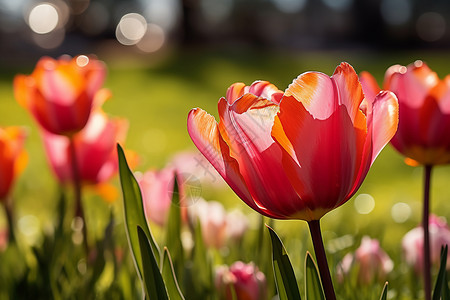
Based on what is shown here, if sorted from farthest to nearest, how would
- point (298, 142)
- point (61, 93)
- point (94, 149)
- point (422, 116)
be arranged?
1. point (94, 149)
2. point (61, 93)
3. point (422, 116)
4. point (298, 142)

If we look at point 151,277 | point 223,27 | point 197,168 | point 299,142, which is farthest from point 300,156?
point 223,27

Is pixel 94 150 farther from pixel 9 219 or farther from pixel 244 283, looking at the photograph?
pixel 244 283

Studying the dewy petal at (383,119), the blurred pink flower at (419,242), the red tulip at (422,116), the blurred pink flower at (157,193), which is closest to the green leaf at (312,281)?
the dewy petal at (383,119)

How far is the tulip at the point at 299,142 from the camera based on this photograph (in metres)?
0.50

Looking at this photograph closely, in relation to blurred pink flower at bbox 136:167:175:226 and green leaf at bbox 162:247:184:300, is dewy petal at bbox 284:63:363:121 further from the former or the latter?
blurred pink flower at bbox 136:167:175:226

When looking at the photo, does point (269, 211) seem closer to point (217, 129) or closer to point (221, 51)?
point (217, 129)

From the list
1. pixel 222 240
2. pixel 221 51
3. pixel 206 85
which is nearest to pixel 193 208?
pixel 222 240

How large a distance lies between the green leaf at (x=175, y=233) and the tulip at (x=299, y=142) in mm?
193

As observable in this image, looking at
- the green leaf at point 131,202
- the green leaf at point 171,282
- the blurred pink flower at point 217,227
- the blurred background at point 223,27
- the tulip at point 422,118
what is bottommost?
the blurred background at point 223,27

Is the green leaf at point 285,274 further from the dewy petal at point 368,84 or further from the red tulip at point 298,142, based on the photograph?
the dewy petal at point 368,84

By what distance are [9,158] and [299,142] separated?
60 cm

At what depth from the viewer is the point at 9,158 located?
3.18 feet

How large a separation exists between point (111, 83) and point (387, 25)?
4686 mm

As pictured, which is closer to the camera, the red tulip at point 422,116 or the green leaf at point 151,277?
the green leaf at point 151,277
